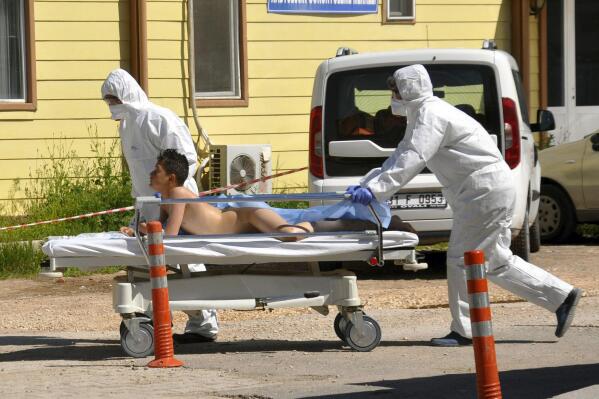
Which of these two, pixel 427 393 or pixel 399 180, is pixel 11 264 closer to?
pixel 399 180

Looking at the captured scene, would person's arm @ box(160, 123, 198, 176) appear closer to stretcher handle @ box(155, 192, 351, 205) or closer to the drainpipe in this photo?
stretcher handle @ box(155, 192, 351, 205)

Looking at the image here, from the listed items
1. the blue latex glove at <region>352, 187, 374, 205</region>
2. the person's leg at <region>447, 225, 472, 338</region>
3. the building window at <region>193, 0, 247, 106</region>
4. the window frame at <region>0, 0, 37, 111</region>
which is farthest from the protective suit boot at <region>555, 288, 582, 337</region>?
the building window at <region>193, 0, 247, 106</region>

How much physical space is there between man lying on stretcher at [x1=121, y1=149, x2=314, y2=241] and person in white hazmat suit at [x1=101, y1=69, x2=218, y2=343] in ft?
1.33

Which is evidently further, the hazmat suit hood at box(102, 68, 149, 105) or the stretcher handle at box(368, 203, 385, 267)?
the hazmat suit hood at box(102, 68, 149, 105)

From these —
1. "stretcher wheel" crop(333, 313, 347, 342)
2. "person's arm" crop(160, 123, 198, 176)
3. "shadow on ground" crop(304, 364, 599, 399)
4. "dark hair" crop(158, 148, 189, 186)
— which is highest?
→ "person's arm" crop(160, 123, 198, 176)

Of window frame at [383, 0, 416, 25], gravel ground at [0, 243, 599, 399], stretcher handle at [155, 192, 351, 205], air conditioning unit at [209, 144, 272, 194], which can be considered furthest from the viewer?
window frame at [383, 0, 416, 25]

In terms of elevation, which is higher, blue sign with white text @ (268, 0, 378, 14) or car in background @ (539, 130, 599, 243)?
blue sign with white text @ (268, 0, 378, 14)

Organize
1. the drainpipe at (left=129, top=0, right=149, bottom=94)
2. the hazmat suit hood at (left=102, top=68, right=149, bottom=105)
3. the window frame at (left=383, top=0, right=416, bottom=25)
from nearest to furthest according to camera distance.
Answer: the hazmat suit hood at (left=102, top=68, right=149, bottom=105), the drainpipe at (left=129, top=0, right=149, bottom=94), the window frame at (left=383, top=0, right=416, bottom=25)

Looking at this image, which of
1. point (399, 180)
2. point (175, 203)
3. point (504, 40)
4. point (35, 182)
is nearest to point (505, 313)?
point (399, 180)

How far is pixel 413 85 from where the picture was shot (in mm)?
9945

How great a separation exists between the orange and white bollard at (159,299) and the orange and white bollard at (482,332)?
100 inches

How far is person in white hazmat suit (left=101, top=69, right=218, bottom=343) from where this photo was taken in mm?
10453

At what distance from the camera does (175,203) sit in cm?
961

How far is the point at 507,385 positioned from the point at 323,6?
11.1m
